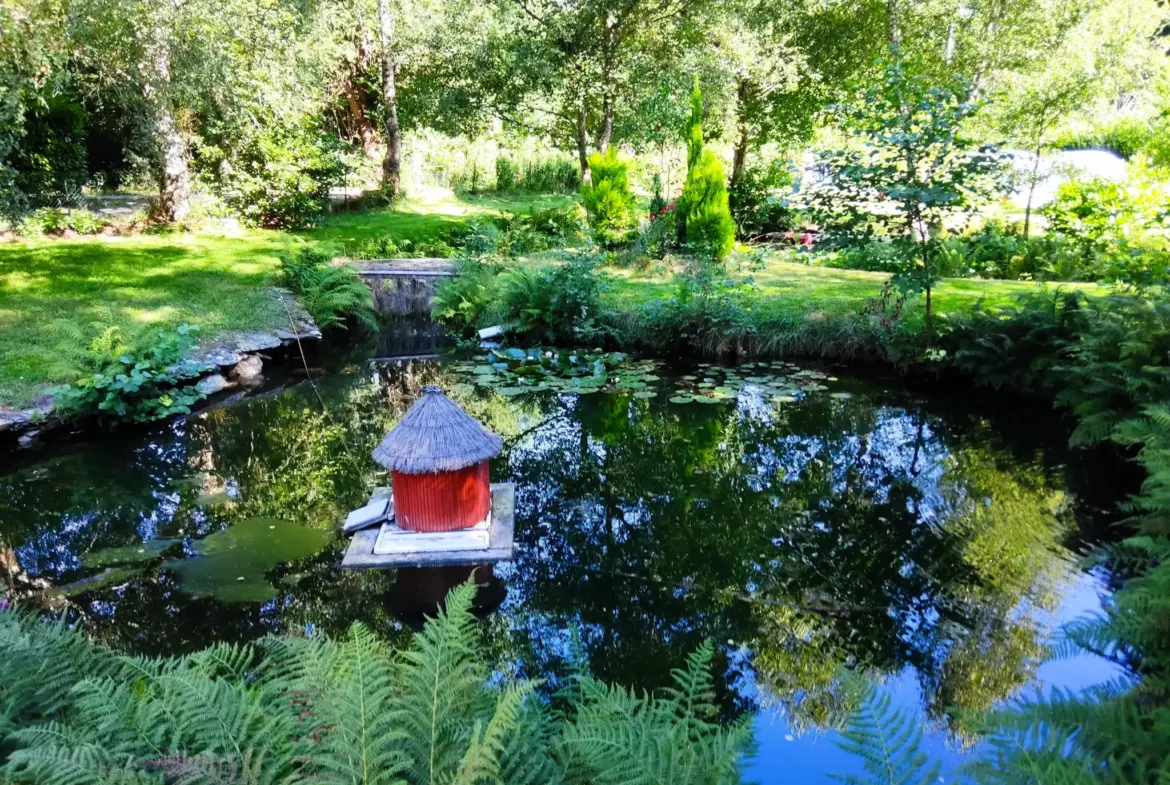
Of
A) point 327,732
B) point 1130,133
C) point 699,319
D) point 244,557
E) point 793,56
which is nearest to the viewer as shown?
point 327,732

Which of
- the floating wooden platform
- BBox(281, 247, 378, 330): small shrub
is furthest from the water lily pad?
BBox(281, 247, 378, 330): small shrub

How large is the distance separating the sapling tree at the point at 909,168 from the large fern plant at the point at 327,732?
6.70m

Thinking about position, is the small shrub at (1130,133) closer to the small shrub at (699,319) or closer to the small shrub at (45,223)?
the small shrub at (699,319)

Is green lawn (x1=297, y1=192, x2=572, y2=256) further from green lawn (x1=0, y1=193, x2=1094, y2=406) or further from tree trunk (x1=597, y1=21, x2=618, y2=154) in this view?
tree trunk (x1=597, y1=21, x2=618, y2=154)

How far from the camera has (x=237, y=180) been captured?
548 inches

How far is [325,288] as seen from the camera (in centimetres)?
1069

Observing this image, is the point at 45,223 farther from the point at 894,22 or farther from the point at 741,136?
the point at 894,22

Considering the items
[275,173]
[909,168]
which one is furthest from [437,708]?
[275,173]

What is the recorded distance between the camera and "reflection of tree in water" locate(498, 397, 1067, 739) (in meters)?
4.02

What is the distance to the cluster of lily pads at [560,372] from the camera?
8.59 metres

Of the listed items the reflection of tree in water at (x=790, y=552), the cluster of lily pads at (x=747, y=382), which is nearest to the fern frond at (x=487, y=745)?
the reflection of tree in water at (x=790, y=552)

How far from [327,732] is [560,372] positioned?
23.9 ft

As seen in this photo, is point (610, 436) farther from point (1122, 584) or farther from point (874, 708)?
point (874, 708)

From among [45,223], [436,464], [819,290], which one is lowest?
[436,464]
